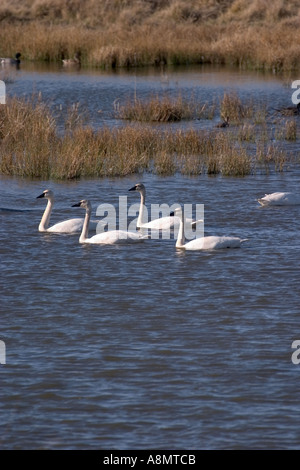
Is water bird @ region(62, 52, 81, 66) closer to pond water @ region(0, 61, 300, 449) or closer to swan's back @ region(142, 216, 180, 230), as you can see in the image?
pond water @ region(0, 61, 300, 449)

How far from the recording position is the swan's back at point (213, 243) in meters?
9.95

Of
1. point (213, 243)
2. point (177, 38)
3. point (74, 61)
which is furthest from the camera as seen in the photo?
point (177, 38)

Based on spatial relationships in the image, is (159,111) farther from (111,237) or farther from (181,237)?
(181,237)

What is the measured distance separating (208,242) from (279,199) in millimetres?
2276

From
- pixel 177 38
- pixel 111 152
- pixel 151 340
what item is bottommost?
pixel 151 340

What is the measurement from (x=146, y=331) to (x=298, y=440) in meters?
2.13

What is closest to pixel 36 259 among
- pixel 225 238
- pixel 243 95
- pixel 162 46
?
pixel 225 238

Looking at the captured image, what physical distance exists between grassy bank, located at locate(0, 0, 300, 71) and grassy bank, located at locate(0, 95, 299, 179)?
1369 cm

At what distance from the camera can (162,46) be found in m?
31.1

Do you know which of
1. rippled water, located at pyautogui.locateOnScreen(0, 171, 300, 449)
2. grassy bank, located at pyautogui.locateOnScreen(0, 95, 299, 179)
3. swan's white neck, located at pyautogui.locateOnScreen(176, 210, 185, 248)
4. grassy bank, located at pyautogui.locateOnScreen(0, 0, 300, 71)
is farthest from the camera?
grassy bank, located at pyautogui.locateOnScreen(0, 0, 300, 71)

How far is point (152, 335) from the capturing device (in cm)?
741

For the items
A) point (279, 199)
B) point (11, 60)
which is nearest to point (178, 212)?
point (279, 199)

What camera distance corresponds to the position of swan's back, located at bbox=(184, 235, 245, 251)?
9.95 meters

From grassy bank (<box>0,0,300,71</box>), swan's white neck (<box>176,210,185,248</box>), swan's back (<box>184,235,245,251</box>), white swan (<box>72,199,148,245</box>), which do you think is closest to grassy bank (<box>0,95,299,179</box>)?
white swan (<box>72,199,148,245</box>)
